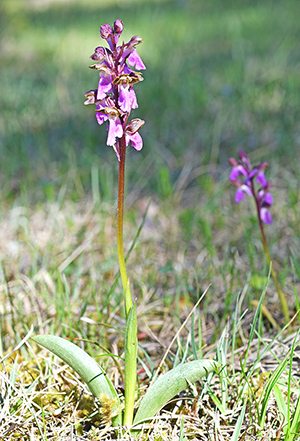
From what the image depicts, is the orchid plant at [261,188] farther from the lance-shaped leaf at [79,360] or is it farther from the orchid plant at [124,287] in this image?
the lance-shaped leaf at [79,360]

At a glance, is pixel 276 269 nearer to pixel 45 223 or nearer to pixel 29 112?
pixel 45 223

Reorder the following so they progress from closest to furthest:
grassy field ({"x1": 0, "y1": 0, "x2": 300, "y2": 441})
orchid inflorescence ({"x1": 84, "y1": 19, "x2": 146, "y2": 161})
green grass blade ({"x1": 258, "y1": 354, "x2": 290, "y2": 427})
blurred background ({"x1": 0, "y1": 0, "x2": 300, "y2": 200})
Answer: orchid inflorescence ({"x1": 84, "y1": 19, "x2": 146, "y2": 161}), green grass blade ({"x1": 258, "y1": 354, "x2": 290, "y2": 427}), grassy field ({"x1": 0, "y1": 0, "x2": 300, "y2": 441}), blurred background ({"x1": 0, "y1": 0, "x2": 300, "y2": 200})

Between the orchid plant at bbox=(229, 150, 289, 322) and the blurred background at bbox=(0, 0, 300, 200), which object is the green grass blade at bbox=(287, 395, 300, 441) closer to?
the orchid plant at bbox=(229, 150, 289, 322)

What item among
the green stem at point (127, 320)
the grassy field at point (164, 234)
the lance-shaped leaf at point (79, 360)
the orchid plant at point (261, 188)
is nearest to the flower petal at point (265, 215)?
the orchid plant at point (261, 188)

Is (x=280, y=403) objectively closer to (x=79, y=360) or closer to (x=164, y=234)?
(x=79, y=360)

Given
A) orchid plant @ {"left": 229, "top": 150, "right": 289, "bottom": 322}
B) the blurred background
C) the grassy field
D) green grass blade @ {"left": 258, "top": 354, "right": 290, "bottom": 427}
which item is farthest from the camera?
the blurred background

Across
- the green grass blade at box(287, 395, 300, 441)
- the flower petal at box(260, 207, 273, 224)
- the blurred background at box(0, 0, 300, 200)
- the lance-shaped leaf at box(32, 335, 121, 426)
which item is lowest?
the green grass blade at box(287, 395, 300, 441)

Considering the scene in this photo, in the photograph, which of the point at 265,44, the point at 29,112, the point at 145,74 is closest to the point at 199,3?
the point at 265,44

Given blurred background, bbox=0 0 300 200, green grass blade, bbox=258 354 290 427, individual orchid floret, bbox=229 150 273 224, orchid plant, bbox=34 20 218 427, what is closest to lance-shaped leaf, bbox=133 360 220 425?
orchid plant, bbox=34 20 218 427
